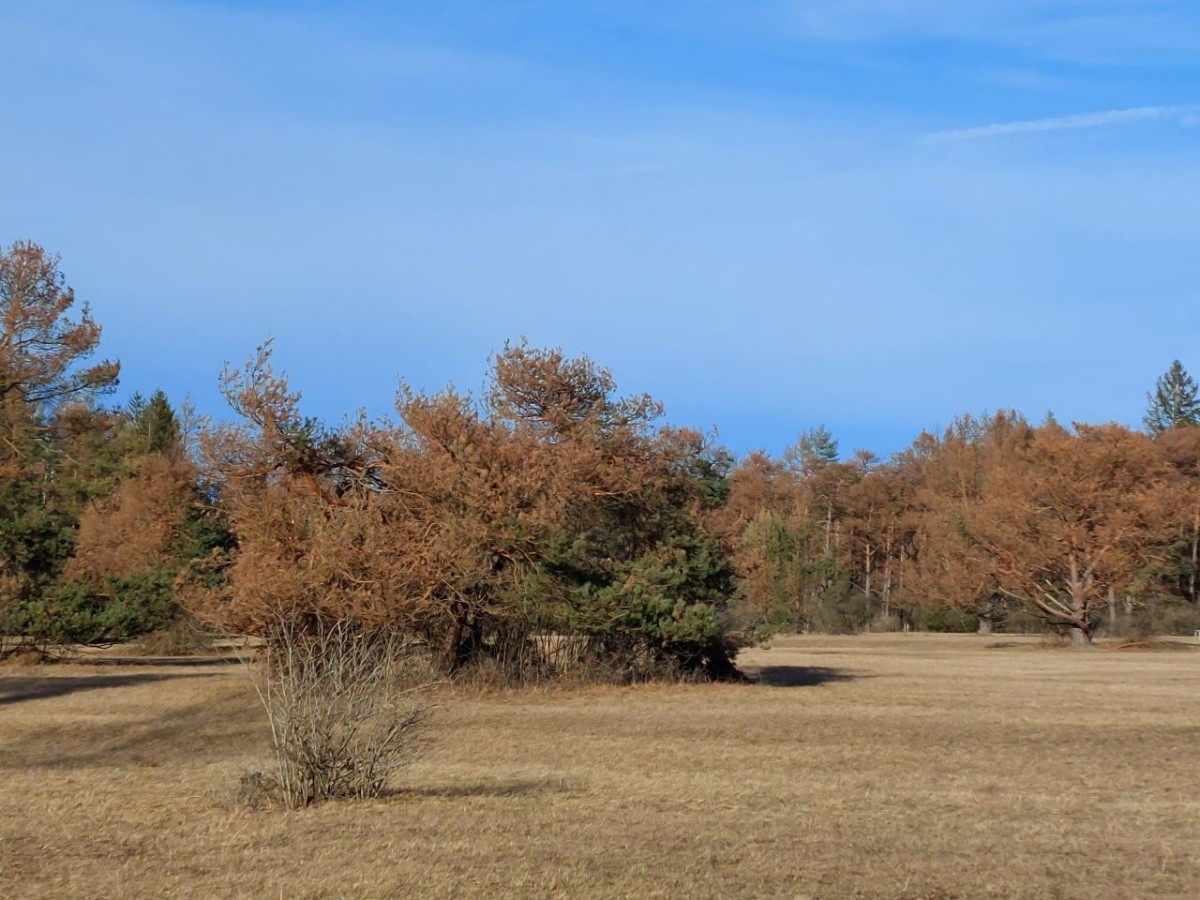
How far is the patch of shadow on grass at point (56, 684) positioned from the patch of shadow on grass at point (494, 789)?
14.6m

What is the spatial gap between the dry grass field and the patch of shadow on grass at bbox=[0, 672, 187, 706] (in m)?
1.21

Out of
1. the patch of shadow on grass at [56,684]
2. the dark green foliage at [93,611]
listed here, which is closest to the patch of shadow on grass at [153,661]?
the dark green foliage at [93,611]

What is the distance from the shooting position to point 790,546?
67.6m

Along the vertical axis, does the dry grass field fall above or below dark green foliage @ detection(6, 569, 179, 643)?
below

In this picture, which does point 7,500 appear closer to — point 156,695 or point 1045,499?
point 156,695

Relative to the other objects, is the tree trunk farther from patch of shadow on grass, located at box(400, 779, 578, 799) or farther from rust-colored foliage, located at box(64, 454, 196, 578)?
patch of shadow on grass, located at box(400, 779, 578, 799)

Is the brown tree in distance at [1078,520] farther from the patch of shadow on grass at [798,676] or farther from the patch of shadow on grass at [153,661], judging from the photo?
the patch of shadow on grass at [153,661]

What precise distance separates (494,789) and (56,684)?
19.1 m

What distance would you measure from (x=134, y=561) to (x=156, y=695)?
2293 centimetres

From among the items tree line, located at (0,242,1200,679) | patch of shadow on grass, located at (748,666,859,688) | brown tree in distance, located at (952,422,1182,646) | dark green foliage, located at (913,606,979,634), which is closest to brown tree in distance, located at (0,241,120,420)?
tree line, located at (0,242,1200,679)

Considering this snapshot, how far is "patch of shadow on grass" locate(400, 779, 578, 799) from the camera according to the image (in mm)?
12555

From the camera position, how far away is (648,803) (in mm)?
12016

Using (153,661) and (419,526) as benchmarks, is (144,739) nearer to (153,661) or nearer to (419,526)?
(419,526)

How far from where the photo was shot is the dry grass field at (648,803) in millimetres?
8602
